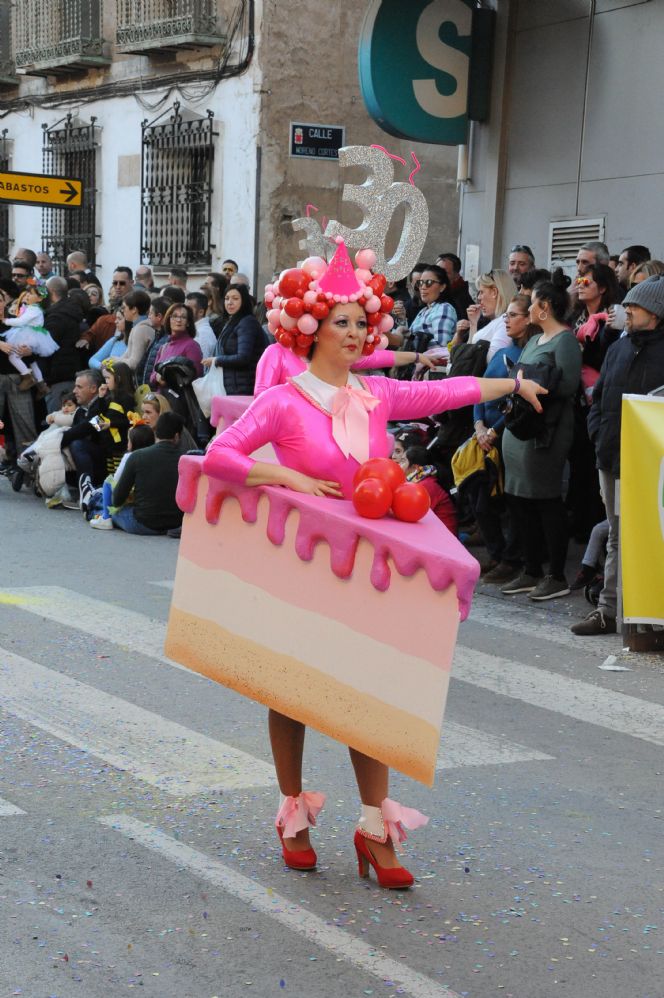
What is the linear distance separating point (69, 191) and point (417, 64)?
4166 millimetres

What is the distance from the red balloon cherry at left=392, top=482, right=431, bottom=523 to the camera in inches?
164

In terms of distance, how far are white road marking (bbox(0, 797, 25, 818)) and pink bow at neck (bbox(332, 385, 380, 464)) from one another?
5.79 ft

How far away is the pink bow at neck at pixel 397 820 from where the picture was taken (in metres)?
4.41

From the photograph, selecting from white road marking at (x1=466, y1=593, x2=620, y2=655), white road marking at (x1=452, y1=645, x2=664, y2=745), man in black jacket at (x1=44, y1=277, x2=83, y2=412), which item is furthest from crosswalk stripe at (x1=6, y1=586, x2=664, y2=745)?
man in black jacket at (x1=44, y1=277, x2=83, y2=412)

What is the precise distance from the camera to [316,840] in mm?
4832

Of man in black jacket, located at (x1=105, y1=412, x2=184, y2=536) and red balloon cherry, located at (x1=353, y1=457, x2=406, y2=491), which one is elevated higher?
red balloon cherry, located at (x1=353, y1=457, x2=406, y2=491)

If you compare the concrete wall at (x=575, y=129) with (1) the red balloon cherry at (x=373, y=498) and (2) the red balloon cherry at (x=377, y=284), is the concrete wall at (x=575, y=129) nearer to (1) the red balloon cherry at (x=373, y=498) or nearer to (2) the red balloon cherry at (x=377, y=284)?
(2) the red balloon cherry at (x=377, y=284)

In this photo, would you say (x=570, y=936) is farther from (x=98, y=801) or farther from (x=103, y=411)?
(x=103, y=411)

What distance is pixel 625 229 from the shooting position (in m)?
13.0

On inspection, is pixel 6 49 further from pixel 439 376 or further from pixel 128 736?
pixel 128 736

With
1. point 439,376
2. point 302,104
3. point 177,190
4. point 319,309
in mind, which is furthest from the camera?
point 177,190

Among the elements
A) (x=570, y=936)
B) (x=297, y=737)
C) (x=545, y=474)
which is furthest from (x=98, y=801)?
(x=545, y=474)

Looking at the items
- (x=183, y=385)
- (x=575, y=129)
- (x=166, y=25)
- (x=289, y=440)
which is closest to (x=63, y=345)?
(x=183, y=385)

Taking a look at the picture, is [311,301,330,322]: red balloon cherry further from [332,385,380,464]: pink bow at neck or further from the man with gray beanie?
the man with gray beanie
